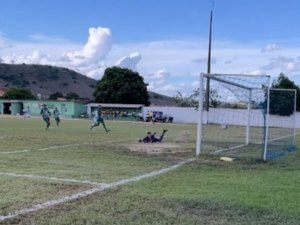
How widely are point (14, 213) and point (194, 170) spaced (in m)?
6.44

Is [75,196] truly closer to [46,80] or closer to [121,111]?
[121,111]

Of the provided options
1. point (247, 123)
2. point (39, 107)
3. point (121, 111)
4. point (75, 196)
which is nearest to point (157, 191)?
point (75, 196)

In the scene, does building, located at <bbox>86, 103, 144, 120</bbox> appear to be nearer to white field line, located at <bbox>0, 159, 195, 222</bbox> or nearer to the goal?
the goal

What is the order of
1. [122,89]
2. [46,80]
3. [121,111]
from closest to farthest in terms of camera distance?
1. [121,111]
2. [122,89]
3. [46,80]

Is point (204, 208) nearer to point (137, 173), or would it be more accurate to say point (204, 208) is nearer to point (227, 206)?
point (227, 206)

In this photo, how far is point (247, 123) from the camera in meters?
25.3

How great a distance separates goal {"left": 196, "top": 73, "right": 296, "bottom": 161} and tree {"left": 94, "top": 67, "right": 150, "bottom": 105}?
35.1 metres

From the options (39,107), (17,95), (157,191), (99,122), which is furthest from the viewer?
(17,95)

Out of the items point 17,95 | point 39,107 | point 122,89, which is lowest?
point 39,107

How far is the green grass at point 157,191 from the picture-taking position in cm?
727

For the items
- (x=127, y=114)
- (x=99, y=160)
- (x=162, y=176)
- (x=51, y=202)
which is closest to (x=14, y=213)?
(x=51, y=202)

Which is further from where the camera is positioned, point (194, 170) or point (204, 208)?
point (194, 170)

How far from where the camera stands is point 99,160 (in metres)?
14.6

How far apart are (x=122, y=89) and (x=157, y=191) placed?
81.9 metres
